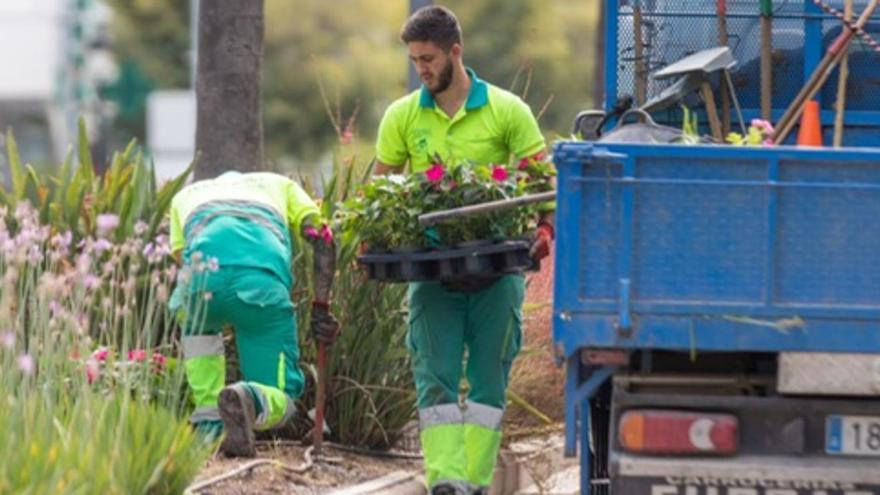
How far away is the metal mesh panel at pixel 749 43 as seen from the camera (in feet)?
29.0

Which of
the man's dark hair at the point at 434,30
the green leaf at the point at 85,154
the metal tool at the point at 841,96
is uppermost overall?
the man's dark hair at the point at 434,30

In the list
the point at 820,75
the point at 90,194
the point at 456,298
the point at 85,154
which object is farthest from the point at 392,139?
the point at 85,154

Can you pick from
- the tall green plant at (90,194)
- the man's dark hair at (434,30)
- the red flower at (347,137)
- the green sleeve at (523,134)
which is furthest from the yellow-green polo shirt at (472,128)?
the red flower at (347,137)

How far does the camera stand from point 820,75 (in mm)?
8398

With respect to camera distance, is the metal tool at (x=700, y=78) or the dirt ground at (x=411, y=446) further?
the dirt ground at (x=411, y=446)

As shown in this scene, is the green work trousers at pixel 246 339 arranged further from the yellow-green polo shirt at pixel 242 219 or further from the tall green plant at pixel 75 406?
the tall green plant at pixel 75 406

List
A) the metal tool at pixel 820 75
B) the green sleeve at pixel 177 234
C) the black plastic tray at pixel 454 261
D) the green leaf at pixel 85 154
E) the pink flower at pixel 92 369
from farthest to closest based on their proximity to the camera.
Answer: the green leaf at pixel 85 154, the green sleeve at pixel 177 234, the metal tool at pixel 820 75, the black plastic tray at pixel 454 261, the pink flower at pixel 92 369

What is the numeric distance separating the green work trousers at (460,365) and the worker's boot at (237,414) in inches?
26.2

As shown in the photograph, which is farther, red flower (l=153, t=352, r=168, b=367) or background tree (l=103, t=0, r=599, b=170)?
background tree (l=103, t=0, r=599, b=170)

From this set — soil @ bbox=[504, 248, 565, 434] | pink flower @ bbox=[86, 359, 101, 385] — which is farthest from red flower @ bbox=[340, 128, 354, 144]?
pink flower @ bbox=[86, 359, 101, 385]

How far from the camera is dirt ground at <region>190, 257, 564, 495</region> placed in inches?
336

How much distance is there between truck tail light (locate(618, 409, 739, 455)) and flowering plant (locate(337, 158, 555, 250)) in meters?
1.64

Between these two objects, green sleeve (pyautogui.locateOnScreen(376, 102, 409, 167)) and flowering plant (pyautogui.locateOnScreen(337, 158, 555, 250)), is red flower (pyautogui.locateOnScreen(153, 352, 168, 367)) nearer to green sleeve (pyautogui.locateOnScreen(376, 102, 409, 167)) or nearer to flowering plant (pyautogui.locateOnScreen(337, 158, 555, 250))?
flowering plant (pyautogui.locateOnScreen(337, 158, 555, 250))

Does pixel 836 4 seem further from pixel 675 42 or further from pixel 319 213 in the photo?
pixel 319 213
